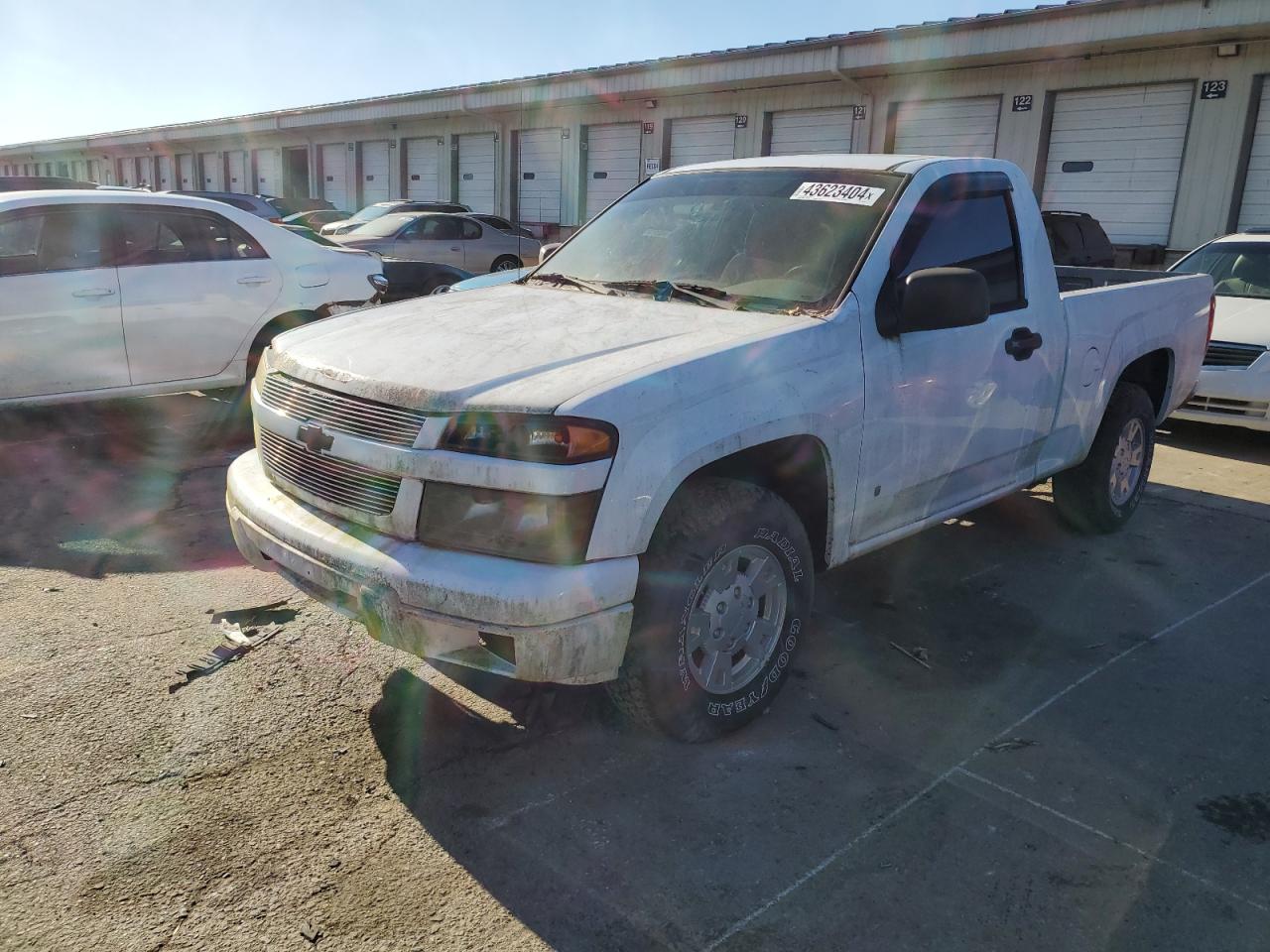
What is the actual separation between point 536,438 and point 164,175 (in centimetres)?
4807

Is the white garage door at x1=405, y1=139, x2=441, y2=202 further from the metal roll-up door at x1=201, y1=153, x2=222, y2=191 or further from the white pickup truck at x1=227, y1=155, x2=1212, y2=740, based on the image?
the white pickup truck at x1=227, y1=155, x2=1212, y2=740

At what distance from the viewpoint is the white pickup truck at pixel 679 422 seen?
2.73m

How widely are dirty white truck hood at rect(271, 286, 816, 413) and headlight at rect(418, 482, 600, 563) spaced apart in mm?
242

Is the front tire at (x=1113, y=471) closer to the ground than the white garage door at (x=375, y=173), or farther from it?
closer to the ground

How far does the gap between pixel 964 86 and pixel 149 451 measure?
50.7 ft

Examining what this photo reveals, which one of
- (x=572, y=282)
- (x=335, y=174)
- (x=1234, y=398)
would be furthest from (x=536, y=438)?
(x=335, y=174)

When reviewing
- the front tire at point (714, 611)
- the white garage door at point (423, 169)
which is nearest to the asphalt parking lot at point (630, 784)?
the front tire at point (714, 611)

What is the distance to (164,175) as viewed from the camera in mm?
44156

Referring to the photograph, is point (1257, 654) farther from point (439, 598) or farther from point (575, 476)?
point (439, 598)

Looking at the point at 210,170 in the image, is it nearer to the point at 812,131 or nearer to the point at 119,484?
the point at 812,131

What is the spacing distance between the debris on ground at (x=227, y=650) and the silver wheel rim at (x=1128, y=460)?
434 centimetres

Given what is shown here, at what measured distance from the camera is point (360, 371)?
3.08 meters

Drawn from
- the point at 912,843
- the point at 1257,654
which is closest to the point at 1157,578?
the point at 1257,654

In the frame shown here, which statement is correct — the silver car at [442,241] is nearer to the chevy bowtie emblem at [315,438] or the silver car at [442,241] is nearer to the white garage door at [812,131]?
the white garage door at [812,131]
